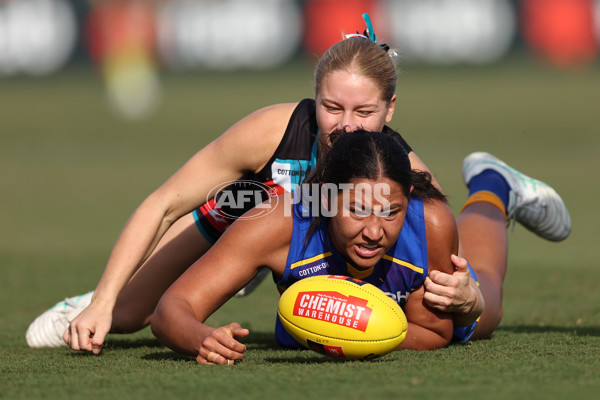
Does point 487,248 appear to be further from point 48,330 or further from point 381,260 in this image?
point 48,330

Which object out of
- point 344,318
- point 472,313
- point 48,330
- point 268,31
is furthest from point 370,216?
point 268,31

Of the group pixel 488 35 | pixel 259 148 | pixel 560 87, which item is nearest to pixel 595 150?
pixel 488 35

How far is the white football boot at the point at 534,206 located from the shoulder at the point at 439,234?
6.08 feet

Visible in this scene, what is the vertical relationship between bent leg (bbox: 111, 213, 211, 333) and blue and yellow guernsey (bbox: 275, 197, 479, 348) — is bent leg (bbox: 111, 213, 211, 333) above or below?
below

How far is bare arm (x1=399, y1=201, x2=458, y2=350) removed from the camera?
169 inches

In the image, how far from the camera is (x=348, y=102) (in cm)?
450

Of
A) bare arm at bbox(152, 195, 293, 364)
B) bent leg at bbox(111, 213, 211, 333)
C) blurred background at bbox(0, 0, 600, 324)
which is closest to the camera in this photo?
bare arm at bbox(152, 195, 293, 364)

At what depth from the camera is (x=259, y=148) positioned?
4.83 metres

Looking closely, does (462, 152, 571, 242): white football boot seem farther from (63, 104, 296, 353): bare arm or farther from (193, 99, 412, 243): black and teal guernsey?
(63, 104, 296, 353): bare arm

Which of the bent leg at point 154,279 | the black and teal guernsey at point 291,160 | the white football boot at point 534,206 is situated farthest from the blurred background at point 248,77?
the black and teal guernsey at point 291,160

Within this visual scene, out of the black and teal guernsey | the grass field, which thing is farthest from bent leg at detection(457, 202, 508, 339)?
the black and teal guernsey

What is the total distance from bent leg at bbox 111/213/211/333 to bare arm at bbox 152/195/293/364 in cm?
117

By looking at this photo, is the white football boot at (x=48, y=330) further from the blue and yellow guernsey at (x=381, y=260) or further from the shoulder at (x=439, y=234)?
the shoulder at (x=439, y=234)

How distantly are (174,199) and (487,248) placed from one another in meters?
2.10
